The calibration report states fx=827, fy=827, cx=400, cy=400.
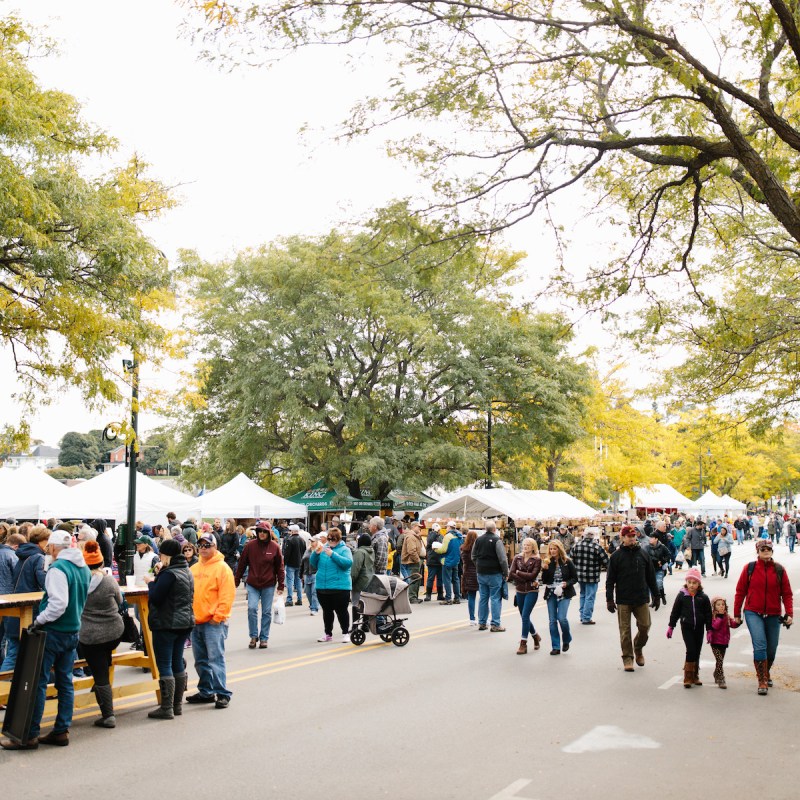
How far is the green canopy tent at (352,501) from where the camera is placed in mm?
33156

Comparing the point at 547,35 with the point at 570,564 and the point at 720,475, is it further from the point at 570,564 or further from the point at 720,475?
the point at 720,475

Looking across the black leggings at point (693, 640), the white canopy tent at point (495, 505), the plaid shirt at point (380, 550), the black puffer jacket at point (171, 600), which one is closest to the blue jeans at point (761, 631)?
the black leggings at point (693, 640)

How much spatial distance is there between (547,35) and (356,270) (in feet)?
11.2

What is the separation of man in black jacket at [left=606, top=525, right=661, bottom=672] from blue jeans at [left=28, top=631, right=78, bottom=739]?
260 inches

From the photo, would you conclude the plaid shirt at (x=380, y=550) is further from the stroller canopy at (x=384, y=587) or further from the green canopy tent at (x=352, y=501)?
the green canopy tent at (x=352, y=501)

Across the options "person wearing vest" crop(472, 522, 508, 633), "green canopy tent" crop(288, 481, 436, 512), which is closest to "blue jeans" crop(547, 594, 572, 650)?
"person wearing vest" crop(472, 522, 508, 633)

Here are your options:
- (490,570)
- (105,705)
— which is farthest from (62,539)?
(490,570)

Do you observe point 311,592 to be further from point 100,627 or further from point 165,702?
point 100,627

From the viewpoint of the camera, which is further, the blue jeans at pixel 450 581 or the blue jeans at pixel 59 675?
the blue jeans at pixel 450 581

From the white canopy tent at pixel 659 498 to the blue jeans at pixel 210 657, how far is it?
158 ft

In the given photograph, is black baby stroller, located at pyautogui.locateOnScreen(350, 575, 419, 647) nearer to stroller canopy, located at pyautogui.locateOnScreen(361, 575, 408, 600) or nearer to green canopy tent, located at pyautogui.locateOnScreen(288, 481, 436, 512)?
stroller canopy, located at pyautogui.locateOnScreen(361, 575, 408, 600)

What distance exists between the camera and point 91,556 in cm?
755

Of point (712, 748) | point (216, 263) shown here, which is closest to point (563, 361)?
point (216, 263)

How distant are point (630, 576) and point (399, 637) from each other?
12.3 feet
